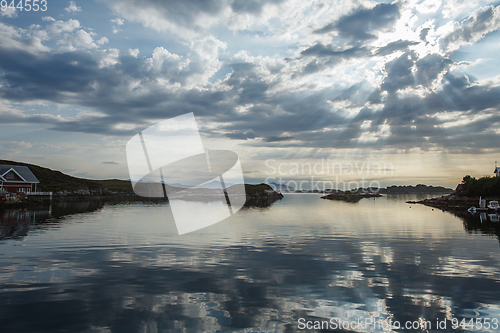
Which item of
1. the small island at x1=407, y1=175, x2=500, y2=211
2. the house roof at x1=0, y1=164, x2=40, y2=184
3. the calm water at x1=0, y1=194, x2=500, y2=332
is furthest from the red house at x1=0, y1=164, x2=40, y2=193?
the small island at x1=407, y1=175, x2=500, y2=211

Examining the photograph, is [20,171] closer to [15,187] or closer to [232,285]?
[15,187]

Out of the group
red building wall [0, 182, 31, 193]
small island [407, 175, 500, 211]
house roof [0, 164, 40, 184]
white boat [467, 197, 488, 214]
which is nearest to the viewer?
white boat [467, 197, 488, 214]

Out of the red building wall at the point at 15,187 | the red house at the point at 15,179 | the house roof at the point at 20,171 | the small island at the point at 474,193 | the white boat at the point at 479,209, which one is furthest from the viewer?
the house roof at the point at 20,171

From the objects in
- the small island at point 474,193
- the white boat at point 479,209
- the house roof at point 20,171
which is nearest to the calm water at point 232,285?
the white boat at point 479,209

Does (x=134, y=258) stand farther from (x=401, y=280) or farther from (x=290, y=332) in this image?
(x=401, y=280)

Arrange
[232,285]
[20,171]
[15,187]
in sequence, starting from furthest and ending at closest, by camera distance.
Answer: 1. [20,171]
2. [15,187]
3. [232,285]

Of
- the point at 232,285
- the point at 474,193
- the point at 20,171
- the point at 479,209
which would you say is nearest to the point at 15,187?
the point at 20,171

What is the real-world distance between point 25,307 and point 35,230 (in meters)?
27.2

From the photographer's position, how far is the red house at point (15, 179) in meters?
95.2

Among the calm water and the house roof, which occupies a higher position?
the house roof

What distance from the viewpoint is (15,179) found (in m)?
99.0

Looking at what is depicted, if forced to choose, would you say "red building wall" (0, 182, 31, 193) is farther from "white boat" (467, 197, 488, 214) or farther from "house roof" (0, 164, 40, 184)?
"white boat" (467, 197, 488, 214)

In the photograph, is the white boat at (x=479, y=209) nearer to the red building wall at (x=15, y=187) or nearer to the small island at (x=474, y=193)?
the small island at (x=474, y=193)

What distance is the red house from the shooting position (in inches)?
3748
